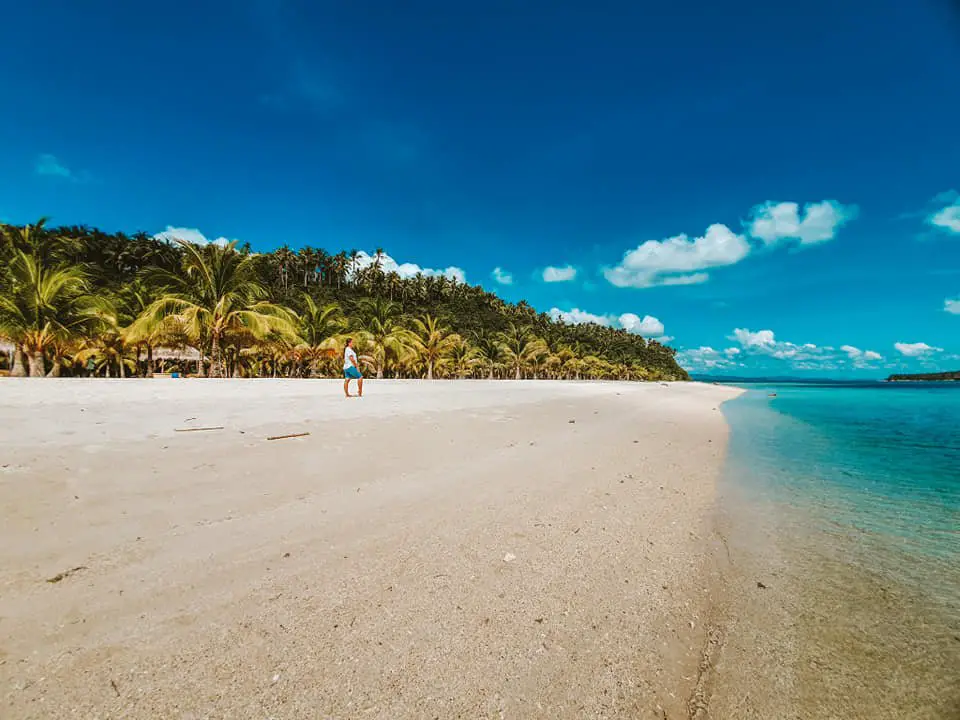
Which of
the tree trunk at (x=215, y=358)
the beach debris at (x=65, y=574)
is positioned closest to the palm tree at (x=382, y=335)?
the tree trunk at (x=215, y=358)

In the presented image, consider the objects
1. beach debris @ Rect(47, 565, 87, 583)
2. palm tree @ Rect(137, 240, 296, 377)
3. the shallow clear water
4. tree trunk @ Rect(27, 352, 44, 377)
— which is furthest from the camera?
palm tree @ Rect(137, 240, 296, 377)

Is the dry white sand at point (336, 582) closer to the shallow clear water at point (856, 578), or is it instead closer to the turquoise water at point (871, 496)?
the shallow clear water at point (856, 578)

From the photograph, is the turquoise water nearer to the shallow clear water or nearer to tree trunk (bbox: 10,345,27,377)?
the shallow clear water

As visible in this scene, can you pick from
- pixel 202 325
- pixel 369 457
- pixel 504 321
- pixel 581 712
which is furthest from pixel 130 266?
pixel 581 712

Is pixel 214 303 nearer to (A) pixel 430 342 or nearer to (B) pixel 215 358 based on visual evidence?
(B) pixel 215 358

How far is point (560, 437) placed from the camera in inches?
320

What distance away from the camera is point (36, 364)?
713 inches

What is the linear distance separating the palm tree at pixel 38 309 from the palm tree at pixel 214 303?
280 cm

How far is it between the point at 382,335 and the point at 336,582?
33.7 m

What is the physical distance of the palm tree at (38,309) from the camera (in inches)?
→ 672

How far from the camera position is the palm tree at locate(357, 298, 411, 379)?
33.6m

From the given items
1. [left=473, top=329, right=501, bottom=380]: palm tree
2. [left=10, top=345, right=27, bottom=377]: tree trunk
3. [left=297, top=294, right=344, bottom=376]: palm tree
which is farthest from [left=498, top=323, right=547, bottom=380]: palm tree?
[left=10, top=345, right=27, bottom=377]: tree trunk

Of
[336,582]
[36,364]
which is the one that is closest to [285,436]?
[336,582]

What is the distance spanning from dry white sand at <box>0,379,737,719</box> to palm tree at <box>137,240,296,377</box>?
15878 millimetres
